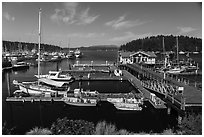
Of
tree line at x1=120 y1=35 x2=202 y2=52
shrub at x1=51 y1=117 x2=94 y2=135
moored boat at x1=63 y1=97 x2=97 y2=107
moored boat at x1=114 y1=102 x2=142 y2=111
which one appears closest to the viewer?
shrub at x1=51 y1=117 x2=94 y2=135

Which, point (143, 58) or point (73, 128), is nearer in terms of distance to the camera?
point (73, 128)

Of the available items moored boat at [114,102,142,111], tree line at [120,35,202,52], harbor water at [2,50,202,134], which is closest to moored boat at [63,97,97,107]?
harbor water at [2,50,202,134]

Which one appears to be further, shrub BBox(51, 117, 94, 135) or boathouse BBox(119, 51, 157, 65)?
boathouse BBox(119, 51, 157, 65)

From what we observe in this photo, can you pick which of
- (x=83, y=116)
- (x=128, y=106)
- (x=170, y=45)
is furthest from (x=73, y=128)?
(x=170, y=45)

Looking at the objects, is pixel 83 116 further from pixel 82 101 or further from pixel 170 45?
pixel 170 45

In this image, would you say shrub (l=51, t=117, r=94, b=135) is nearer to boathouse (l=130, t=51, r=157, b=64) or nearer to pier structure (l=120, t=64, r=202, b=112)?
pier structure (l=120, t=64, r=202, b=112)

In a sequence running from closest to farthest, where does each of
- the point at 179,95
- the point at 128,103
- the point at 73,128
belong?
the point at 73,128, the point at 179,95, the point at 128,103

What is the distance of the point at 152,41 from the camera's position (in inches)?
2586

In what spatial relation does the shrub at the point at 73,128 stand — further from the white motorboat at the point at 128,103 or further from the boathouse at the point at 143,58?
the boathouse at the point at 143,58

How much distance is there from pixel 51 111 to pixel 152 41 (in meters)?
57.8

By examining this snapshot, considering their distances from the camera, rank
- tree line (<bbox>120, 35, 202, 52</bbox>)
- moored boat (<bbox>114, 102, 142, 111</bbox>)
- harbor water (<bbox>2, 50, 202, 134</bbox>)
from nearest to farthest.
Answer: harbor water (<bbox>2, 50, 202, 134</bbox>), moored boat (<bbox>114, 102, 142, 111</bbox>), tree line (<bbox>120, 35, 202, 52</bbox>)

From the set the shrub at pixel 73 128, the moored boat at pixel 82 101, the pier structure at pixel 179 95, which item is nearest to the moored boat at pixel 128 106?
the moored boat at pixel 82 101

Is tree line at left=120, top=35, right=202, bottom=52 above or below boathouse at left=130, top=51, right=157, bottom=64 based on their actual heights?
above

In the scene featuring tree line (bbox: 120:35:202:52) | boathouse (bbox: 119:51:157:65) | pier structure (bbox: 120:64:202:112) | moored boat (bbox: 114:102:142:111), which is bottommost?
moored boat (bbox: 114:102:142:111)
